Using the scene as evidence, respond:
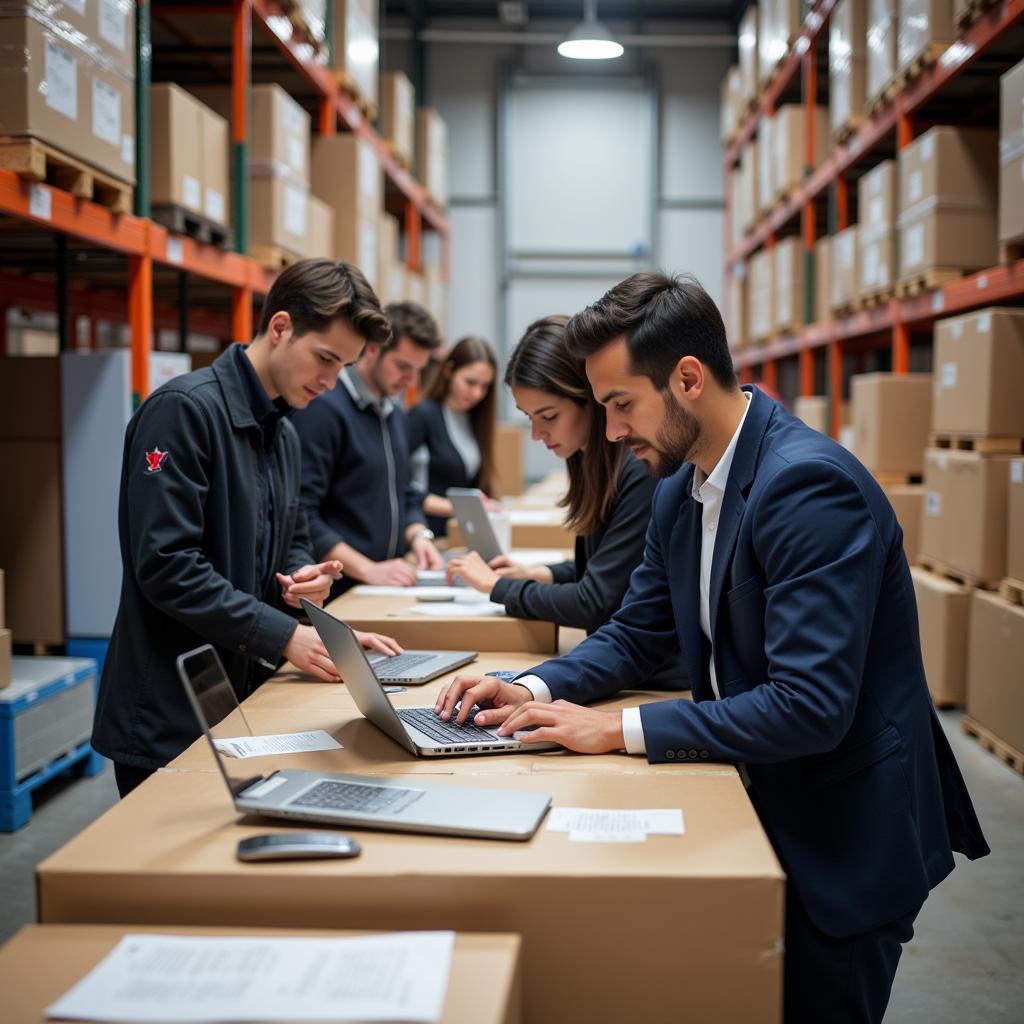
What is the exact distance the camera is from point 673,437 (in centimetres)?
184

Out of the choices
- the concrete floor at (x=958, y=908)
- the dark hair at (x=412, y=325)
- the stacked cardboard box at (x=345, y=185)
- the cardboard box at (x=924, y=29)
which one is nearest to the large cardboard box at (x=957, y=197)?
the cardboard box at (x=924, y=29)

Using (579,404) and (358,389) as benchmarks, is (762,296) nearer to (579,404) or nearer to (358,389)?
(358,389)

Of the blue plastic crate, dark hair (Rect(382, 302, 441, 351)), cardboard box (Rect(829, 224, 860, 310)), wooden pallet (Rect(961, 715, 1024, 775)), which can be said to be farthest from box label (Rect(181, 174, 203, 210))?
cardboard box (Rect(829, 224, 860, 310))

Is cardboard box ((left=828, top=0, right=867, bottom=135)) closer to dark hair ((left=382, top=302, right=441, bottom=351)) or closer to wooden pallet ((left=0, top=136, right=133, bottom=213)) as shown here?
dark hair ((left=382, top=302, right=441, bottom=351))

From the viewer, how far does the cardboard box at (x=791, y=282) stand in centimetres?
877

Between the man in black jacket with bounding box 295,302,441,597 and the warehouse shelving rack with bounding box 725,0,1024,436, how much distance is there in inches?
103

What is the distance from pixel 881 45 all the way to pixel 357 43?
3239 millimetres

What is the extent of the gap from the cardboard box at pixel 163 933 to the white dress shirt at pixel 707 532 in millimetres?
560

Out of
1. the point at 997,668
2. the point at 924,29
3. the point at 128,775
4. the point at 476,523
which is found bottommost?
the point at 997,668

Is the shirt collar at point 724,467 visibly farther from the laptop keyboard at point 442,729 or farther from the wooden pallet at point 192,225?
the wooden pallet at point 192,225

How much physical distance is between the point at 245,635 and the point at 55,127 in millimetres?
2063

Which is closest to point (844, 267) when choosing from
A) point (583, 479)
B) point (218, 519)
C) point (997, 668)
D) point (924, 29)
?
point (924, 29)

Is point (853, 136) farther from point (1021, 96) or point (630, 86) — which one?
point (630, 86)

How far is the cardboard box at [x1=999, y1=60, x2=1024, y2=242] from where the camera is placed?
4.46 meters
